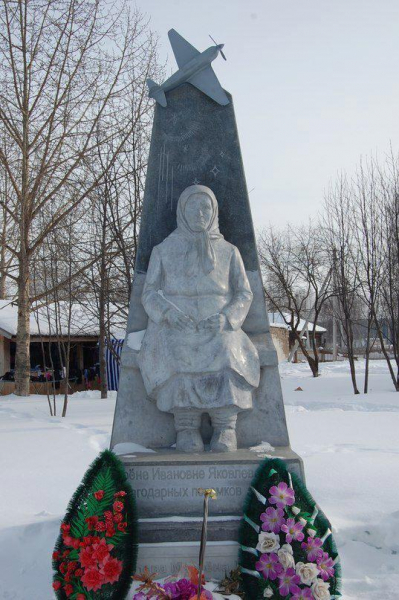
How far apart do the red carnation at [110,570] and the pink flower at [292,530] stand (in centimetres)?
86

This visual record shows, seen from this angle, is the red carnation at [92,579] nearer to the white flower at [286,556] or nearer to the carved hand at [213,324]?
the white flower at [286,556]

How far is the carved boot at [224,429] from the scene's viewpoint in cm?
390

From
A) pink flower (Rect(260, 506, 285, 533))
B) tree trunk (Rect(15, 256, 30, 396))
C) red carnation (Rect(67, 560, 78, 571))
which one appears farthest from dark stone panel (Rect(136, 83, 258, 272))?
tree trunk (Rect(15, 256, 30, 396))

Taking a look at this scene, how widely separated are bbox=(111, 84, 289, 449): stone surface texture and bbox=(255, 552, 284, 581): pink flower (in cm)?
127

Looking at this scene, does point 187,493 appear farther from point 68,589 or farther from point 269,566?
point 68,589

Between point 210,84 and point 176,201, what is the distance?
976 mm

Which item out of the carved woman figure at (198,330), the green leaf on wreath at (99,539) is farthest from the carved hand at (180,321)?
the green leaf on wreath at (99,539)

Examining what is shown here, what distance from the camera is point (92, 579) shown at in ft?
9.39

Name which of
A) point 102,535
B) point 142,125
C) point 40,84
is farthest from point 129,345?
point 40,84

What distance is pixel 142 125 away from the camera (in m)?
12.9

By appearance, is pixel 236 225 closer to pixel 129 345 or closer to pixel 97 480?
pixel 129 345

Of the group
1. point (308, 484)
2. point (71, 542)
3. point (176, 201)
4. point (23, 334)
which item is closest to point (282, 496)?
point (71, 542)

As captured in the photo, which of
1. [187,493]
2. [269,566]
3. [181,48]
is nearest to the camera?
[269,566]

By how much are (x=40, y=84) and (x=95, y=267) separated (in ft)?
15.2
